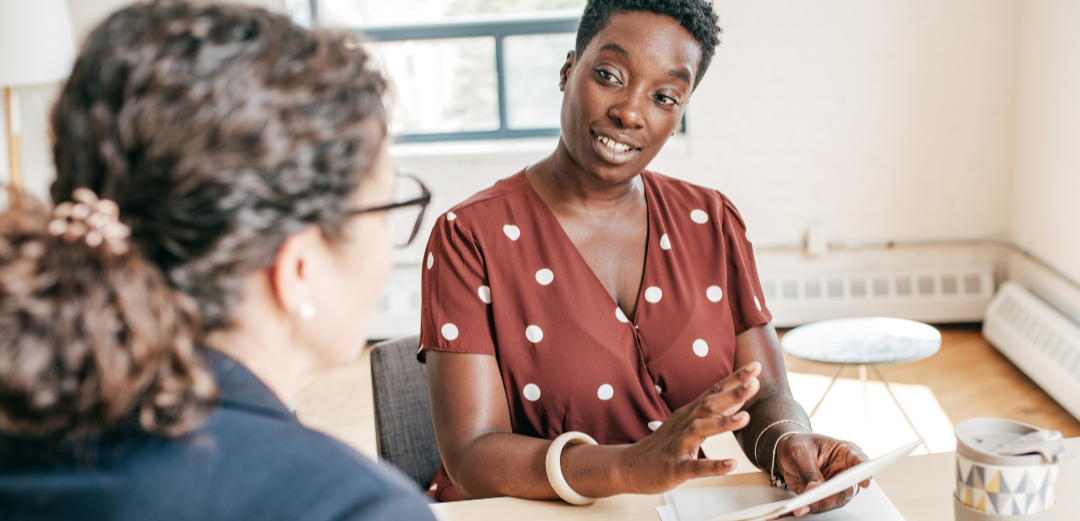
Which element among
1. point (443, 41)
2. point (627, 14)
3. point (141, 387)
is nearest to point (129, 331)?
point (141, 387)

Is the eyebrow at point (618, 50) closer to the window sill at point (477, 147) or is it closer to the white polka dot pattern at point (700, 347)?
the white polka dot pattern at point (700, 347)

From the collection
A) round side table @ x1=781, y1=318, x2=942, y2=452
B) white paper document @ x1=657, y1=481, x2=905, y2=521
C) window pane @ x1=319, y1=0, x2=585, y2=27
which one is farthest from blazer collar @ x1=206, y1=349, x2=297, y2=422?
window pane @ x1=319, y1=0, x2=585, y2=27

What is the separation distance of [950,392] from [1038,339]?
0.46 meters

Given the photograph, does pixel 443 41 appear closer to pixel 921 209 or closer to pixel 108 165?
pixel 921 209

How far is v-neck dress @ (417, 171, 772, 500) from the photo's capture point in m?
1.32

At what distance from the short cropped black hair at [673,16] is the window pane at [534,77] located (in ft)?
8.10

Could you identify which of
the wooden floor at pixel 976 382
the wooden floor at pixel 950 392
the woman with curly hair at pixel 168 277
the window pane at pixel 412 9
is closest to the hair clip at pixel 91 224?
the woman with curly hair at pixel 168 277

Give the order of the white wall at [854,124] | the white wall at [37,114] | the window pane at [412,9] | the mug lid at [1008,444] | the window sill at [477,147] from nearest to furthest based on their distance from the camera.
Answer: the mug lid at [1008,444] → the white wall at [854,124] → the white wall at [37,114] → the window sill at [477,147] → the window pane at [412,9]

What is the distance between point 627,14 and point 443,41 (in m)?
2.75

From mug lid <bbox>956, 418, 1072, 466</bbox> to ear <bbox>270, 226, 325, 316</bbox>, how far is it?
0.73 meters

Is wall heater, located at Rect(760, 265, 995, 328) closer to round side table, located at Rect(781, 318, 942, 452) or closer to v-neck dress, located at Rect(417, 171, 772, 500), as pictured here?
round side table, located at Rect(781, 318, 942, 452)

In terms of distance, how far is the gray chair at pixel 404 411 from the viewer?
1446mm

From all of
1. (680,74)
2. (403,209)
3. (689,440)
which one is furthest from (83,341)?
(680,74)

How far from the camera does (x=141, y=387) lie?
1.72ft
